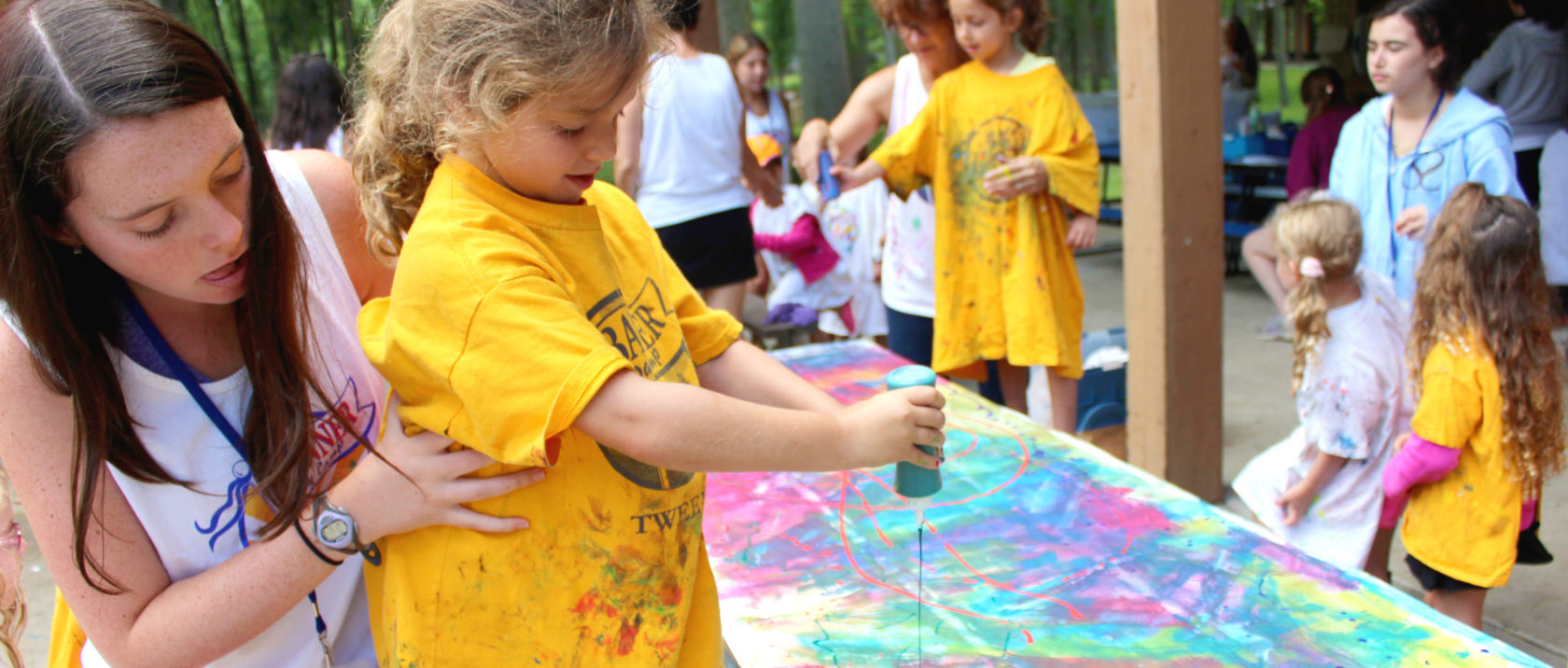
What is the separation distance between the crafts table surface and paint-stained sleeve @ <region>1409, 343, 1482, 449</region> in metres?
0.58

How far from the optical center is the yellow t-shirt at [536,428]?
3.20ft

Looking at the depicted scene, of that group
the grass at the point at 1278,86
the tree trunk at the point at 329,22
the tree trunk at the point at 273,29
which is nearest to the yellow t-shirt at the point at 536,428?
the tree trunk at the point at 329,22

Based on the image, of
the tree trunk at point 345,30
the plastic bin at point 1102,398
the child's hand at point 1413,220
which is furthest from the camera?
the tree trunk at point 345,30

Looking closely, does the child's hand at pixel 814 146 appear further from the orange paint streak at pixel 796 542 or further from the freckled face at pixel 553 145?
the freckled face at pixel 553 145

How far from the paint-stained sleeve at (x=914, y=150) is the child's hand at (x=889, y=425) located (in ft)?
6.11

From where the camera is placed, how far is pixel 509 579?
112cm

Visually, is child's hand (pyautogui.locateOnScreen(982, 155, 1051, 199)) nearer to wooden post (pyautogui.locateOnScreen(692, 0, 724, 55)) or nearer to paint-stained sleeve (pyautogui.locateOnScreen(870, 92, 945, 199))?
paint-stained sleeve (pyautogui.locateOnScreen(870, 92, 945, 199))

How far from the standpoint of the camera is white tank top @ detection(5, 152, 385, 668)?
1123 millimetres

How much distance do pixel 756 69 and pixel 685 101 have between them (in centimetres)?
183

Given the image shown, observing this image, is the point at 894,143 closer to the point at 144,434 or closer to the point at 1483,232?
the point at 1483,232

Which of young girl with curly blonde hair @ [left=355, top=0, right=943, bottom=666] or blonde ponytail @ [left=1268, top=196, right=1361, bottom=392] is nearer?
young girl with curly blonde hair @ [left=355, top=0, right=943, bottom=666]

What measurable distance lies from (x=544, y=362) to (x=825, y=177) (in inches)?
88.8

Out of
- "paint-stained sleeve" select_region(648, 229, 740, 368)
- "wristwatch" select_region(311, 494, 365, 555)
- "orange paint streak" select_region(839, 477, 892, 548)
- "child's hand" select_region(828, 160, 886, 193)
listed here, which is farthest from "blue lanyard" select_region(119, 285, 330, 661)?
"child's hand" select_region(828, 160, 886, 193)

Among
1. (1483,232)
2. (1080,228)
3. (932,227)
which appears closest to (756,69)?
(932,227)
